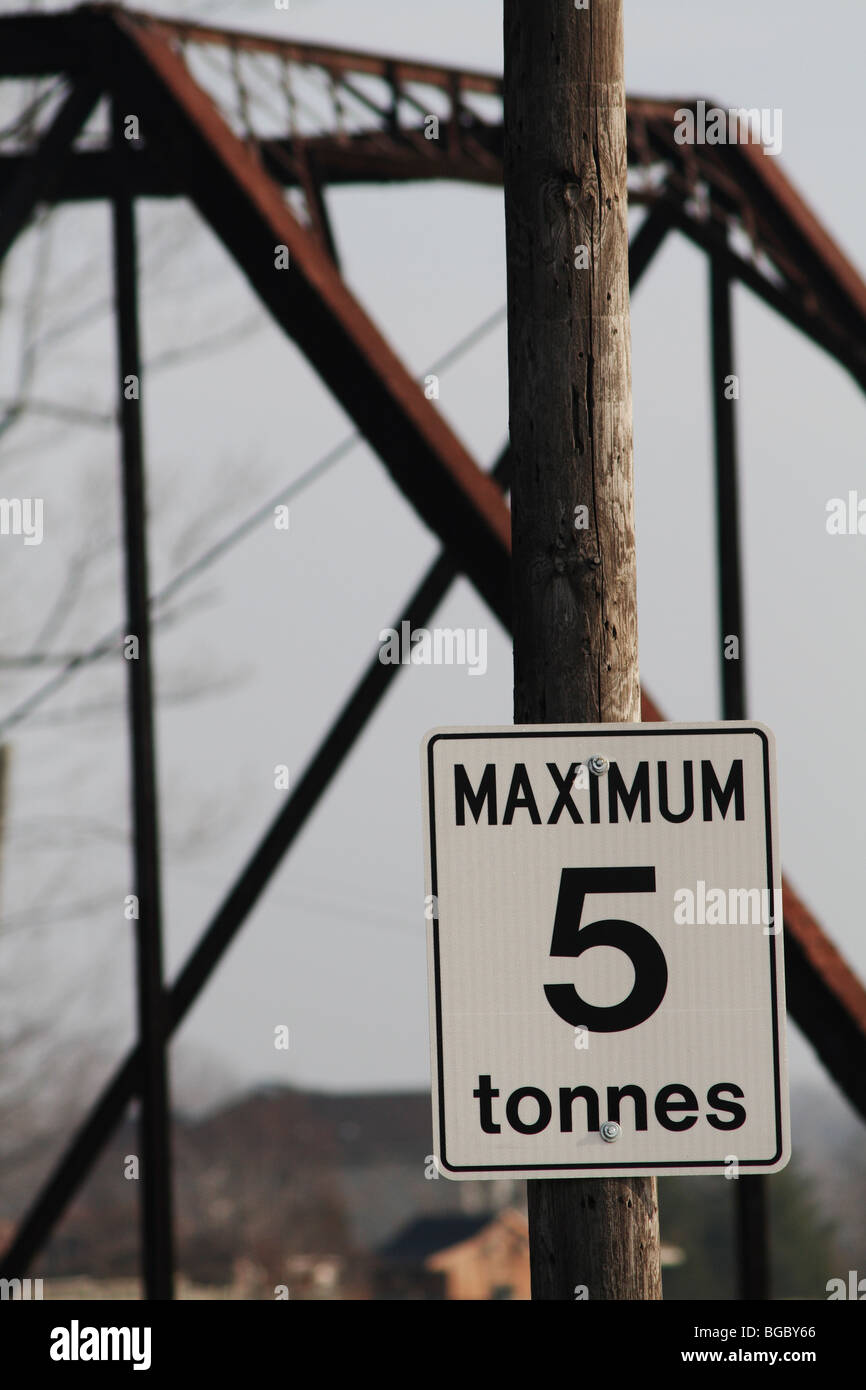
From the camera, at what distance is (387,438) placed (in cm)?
819

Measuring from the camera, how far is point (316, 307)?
27.6ft

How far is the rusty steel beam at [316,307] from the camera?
25.7ft

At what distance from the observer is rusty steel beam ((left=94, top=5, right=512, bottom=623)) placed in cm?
783

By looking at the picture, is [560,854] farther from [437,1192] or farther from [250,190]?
[437,1192]

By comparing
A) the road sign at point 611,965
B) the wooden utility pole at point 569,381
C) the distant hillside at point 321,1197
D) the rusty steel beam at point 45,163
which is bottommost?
the distant hillside at point 321,1197

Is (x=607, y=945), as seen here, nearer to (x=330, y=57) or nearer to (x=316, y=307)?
(x=316, y=307)

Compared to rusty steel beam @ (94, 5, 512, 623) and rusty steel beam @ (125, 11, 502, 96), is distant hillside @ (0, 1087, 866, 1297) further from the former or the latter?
rusty steel beam @ (94, 5, 512, 623)

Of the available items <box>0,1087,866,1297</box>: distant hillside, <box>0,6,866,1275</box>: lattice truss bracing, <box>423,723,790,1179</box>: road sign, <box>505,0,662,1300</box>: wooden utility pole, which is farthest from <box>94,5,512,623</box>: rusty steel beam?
<box>0,1087,866,1297</box>: distant hillside

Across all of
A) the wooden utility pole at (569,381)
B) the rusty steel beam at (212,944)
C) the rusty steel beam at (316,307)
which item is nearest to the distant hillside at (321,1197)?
the rusty steel beam at (212,944)

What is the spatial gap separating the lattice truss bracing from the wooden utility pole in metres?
3.07

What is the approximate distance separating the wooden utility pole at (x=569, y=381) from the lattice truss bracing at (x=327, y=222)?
3.07 meters

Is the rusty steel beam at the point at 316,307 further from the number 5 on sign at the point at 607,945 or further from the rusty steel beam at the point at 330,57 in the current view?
the number 5 on sign at the point at 607,945

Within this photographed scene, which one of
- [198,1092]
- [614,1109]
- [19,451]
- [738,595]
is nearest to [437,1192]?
[198,1092]
